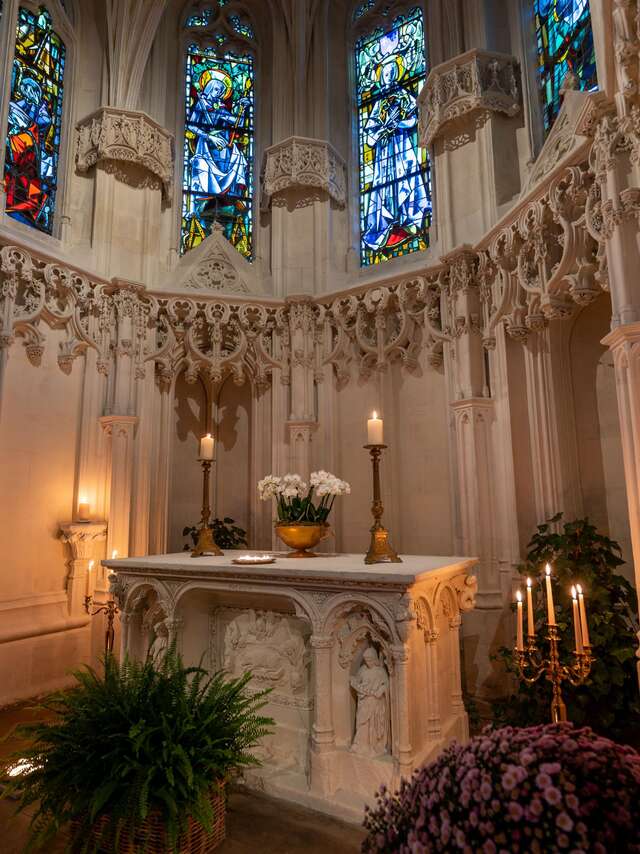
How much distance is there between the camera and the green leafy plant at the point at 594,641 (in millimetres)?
3922

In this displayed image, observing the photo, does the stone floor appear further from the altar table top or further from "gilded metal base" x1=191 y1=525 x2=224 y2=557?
"gilded metal base" x1=191 y1=525 x2=224 y2=557

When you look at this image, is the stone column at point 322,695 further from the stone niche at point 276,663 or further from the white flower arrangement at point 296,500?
the white flower arrangement at point 296,500

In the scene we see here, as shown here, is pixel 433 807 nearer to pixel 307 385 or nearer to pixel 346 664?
pixel 346 664

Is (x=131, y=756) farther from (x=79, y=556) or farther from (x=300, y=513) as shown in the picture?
(x=79, y=556)

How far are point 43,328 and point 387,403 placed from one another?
4.04 meters

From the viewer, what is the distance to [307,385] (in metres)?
7.18

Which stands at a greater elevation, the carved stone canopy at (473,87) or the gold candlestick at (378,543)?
the carved stone canopy at (473,87)

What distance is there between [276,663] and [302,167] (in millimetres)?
6330

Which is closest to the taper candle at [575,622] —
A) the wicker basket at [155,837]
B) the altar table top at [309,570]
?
the altar table top at [309,570]

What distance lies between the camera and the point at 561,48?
5.91 metres

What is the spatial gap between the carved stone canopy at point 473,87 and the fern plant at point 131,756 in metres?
6.31

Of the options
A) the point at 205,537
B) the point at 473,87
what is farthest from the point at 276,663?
the point at 473,87

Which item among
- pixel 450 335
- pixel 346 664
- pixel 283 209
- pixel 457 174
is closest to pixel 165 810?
pixel 346 664

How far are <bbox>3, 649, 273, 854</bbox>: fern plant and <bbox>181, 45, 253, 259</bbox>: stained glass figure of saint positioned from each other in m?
6.35
